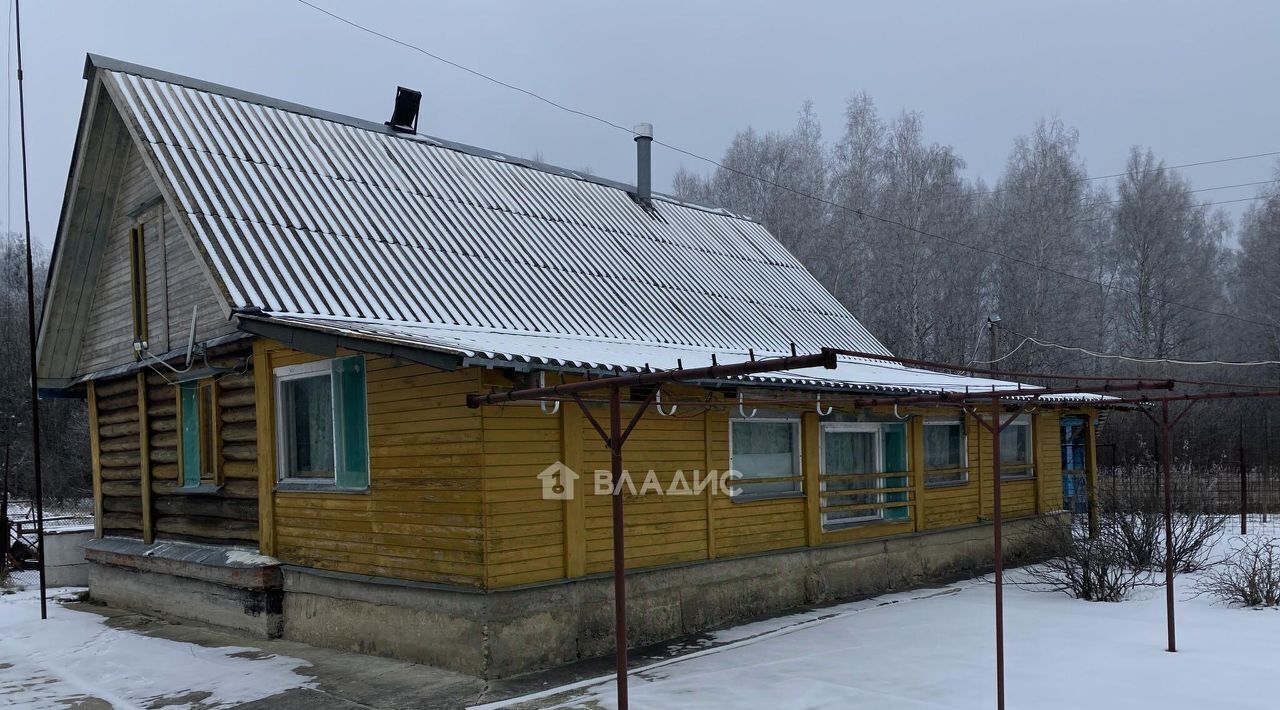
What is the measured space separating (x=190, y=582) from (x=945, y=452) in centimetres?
1024

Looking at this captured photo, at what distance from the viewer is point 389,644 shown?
896 cm

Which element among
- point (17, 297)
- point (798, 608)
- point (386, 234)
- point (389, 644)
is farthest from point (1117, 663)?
point (17, 297)

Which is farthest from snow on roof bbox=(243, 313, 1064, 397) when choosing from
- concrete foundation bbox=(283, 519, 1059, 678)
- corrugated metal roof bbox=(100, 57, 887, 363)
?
concrete foundation bbox=(283, 519, 1059, 678)

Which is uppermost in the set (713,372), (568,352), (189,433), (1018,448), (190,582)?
(568,352)

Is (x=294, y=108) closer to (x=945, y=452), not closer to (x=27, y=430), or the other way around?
(x=945, y=452)

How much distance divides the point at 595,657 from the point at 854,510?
4940 mm

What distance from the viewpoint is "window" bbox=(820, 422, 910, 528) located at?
12.4 metres

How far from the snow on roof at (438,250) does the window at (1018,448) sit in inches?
90.0

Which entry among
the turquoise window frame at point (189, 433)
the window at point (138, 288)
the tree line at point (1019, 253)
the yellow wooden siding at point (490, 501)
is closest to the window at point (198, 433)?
the turquoise window frame at point (189, 433)

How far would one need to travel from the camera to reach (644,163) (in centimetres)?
1691

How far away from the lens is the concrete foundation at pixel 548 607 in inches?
325

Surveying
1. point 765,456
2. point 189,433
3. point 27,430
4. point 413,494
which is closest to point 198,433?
point 189,433

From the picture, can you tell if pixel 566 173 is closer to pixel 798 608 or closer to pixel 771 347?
pixel 771 347

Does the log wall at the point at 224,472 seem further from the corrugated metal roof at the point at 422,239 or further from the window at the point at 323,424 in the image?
the corrugated metal roof at the point at 422,239
